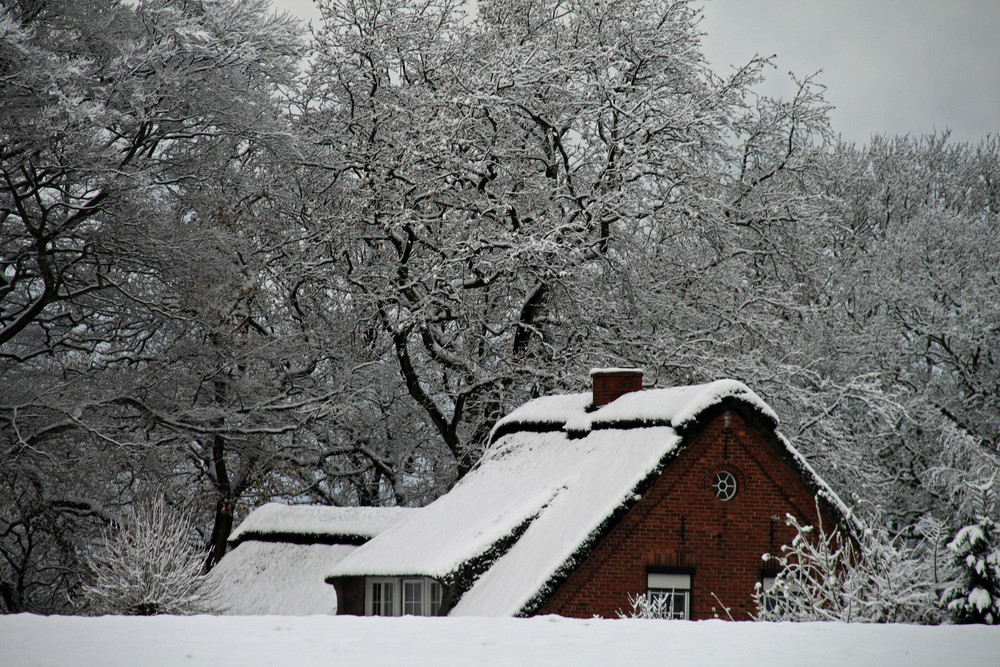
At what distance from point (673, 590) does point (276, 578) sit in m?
10.0

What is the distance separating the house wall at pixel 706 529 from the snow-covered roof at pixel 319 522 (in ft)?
25.3

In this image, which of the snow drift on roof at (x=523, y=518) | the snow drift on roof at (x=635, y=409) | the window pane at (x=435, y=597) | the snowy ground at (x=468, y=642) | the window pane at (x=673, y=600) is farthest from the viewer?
the window pane at (x=435, y=597)

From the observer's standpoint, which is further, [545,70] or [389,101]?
[389,101]

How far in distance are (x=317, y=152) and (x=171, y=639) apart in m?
20.3

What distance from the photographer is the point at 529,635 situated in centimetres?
859

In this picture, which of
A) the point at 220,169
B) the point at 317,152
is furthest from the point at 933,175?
the point at 220,169

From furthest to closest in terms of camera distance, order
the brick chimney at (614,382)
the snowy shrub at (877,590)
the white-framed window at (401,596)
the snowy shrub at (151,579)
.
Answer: the brick chimney at (614,382)
the white-framed window at (401,596)
the snowy shrub at (151,579)
the snowy shrub at (877,590)

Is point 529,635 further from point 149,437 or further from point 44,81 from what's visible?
point 149,437

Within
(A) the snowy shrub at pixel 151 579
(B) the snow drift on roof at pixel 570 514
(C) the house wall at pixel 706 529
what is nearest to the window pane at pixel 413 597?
(B) the snow drift on roof at pixel 570 514

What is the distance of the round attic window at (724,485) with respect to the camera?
57.7 ft

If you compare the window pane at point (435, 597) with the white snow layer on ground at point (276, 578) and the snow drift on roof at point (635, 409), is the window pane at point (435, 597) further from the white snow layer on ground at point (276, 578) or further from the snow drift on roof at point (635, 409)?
the white snow layer on ground at point (276, 578)

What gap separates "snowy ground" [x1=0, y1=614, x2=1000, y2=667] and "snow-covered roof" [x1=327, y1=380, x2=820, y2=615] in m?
6.59

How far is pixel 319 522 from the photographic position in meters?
24.6

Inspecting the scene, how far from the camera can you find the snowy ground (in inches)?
297
